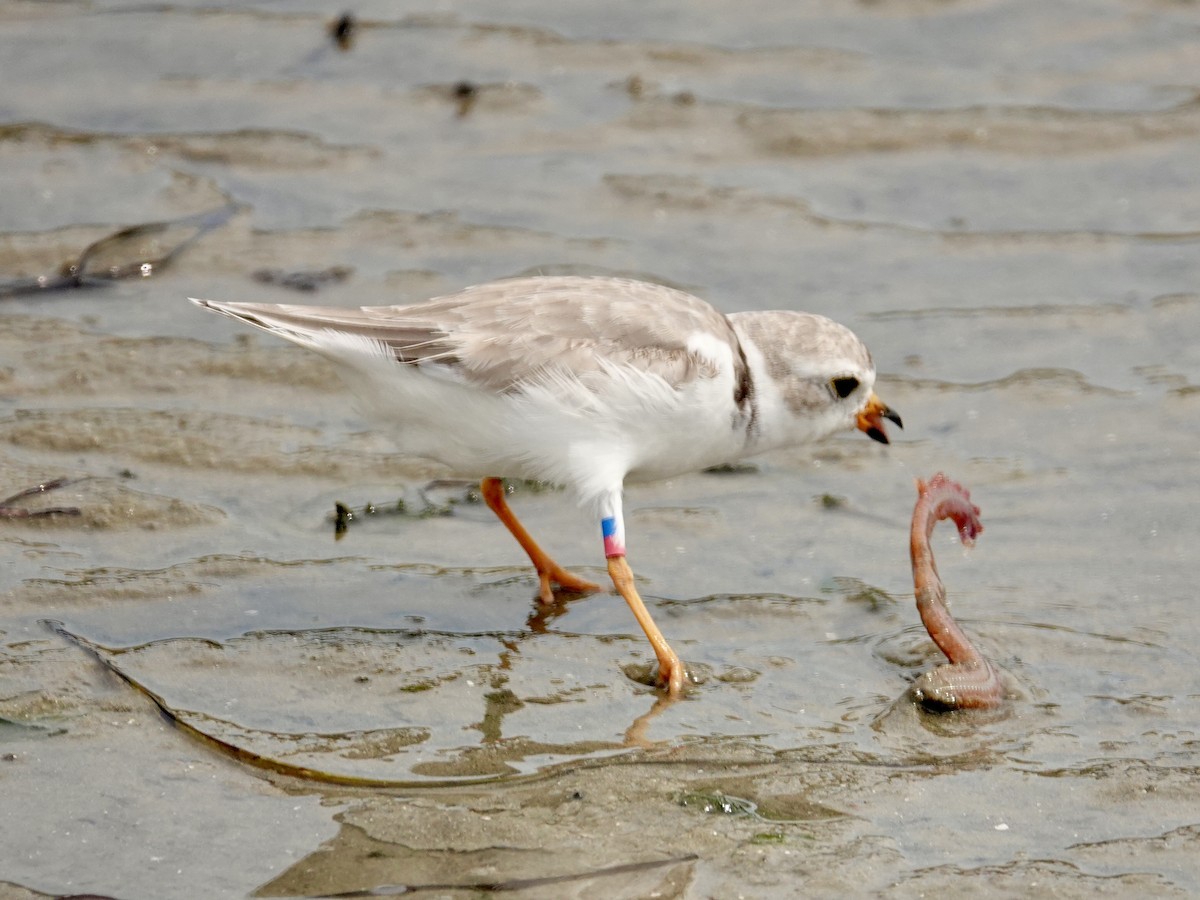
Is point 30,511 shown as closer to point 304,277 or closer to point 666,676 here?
point 304,277

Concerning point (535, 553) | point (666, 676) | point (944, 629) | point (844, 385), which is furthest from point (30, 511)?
point (944, 629)

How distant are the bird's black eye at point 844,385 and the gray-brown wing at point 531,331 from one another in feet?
1.53

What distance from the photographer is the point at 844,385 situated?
6.07 m

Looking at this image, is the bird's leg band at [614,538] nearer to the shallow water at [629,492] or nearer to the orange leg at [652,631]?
the orange leg at [652,631]

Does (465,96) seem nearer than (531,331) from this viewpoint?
No

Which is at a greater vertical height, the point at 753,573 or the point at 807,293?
the point at 807,293

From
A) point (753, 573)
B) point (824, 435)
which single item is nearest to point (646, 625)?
point (753, 573)

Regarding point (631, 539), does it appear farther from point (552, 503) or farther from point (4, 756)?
point (4, 756)

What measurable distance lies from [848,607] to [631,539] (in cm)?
102

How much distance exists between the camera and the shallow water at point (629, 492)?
14.6ft

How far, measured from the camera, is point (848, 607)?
5895 mm

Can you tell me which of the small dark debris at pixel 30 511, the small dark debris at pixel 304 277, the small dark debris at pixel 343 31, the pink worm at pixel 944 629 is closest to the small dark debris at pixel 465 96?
the small dark debris at pixel 343 31

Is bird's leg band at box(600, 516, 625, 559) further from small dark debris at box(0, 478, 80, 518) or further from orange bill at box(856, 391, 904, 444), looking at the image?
small dark debris at box(0, 478, 80, 518)

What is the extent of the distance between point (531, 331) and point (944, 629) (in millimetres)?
1754
